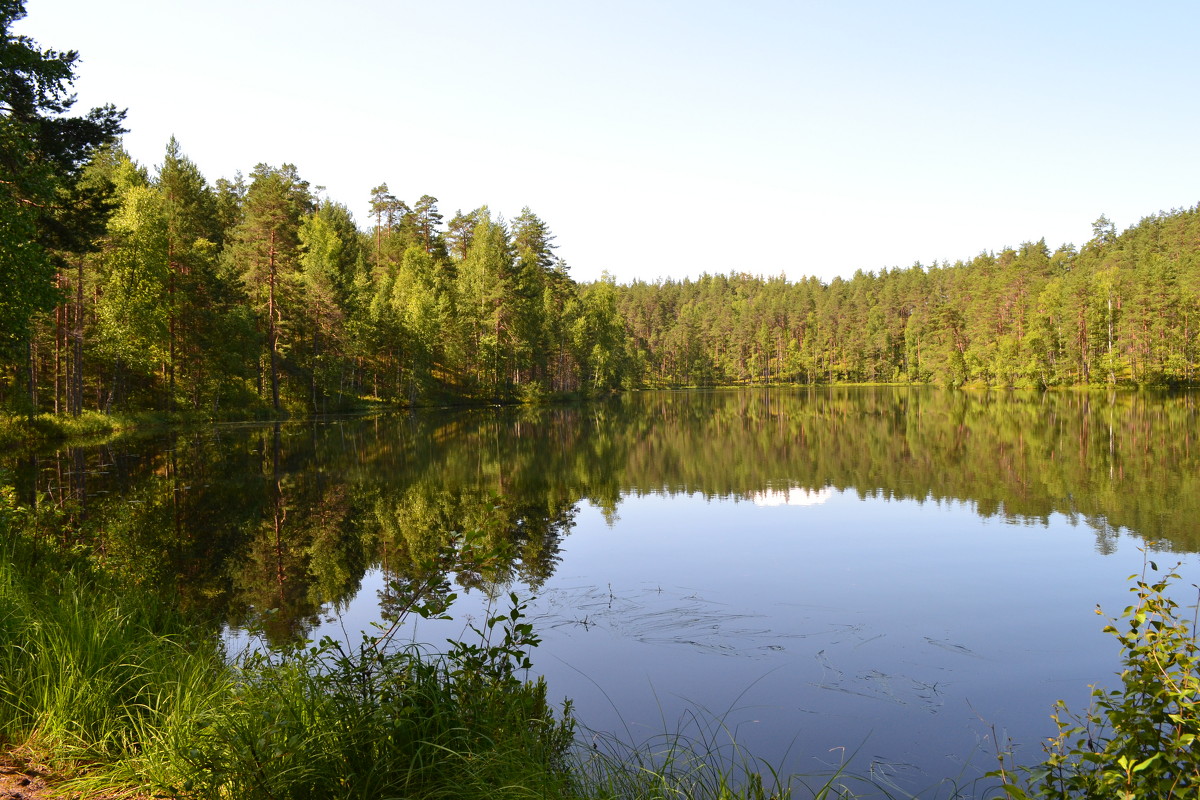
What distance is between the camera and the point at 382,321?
202ft

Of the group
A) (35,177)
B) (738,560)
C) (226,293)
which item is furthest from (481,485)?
(226,293)

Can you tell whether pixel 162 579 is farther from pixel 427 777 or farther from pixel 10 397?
pixel 10 397

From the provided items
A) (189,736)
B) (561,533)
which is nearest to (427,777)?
(189,736)

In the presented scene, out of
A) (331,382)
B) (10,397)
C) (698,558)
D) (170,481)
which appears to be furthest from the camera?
(331,382)

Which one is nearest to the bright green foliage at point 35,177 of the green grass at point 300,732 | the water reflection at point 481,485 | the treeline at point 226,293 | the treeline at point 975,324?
the treeline at point 226,293

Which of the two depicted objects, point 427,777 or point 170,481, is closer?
point 427,777

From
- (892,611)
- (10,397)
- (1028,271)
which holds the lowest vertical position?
(892,611)

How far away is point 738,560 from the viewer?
566 inches

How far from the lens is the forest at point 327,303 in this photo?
24234mm

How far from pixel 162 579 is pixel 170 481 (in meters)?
12.2

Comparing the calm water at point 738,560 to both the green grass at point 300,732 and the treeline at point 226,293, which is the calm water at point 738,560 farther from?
the treeline at point 226,293

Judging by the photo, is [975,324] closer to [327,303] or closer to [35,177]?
[327,303]

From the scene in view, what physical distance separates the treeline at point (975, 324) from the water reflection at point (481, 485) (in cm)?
5041

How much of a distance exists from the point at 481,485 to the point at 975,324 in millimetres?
98714
